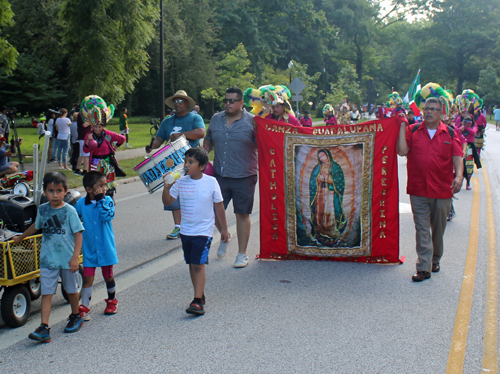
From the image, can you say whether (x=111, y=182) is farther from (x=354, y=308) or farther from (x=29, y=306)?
(x=354, y=308)

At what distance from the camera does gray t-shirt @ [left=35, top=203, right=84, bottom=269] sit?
169 inches

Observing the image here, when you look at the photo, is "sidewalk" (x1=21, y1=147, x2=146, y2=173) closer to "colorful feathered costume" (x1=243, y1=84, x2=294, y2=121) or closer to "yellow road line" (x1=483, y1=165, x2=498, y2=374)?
"colorful feathered costume" (x1=243, y1=84, x2=294, y2=121)

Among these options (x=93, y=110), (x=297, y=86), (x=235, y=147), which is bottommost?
(x=235, y=147)

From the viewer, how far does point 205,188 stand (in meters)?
4.80

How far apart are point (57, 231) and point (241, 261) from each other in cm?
245

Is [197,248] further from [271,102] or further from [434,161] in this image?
[271,102]

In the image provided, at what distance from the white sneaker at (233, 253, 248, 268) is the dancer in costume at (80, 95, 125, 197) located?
2.06m

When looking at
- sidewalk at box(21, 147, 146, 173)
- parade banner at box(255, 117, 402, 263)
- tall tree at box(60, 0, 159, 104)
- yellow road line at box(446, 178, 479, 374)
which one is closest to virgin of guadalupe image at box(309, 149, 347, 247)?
parade banner at box(255, 117, 402, 263)

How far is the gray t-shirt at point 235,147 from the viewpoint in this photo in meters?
6.30

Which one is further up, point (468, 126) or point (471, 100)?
point (471, 100)

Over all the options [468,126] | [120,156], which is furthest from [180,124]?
[120,156]

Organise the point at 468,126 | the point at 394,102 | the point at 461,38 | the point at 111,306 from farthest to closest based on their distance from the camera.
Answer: the point at 461,38
the point at 468,126
the point at 394,102
the point at 111,306

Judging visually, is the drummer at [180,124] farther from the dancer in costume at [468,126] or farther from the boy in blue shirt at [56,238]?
the dancer in costume at [468,126]

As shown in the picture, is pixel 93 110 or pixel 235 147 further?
pixel 93 110
